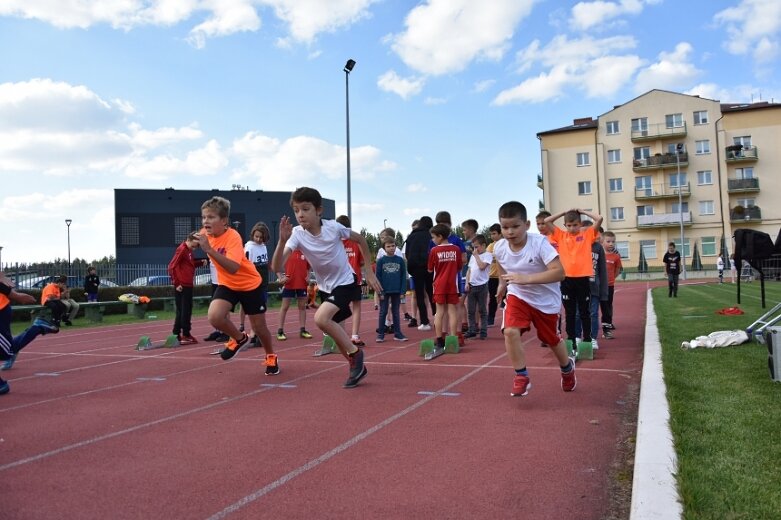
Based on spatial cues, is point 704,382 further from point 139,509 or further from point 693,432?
point 139,509

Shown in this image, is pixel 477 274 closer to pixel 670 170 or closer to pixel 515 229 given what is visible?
pixel 515 229

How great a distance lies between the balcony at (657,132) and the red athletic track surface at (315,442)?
5448 cm

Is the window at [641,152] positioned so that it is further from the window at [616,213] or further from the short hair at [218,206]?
the short hair at [218,206]

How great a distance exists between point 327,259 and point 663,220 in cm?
5700

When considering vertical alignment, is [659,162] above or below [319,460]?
above

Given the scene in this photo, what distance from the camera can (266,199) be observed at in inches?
2368

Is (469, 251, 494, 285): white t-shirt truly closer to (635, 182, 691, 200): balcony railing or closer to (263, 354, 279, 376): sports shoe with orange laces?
(263, 354, 279, 376): sports shoe with orange laces

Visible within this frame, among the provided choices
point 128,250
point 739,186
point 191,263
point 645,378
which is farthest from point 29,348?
point 739,186

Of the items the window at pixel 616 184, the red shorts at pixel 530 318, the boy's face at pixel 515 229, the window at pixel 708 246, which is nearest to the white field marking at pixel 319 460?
the red shorts at pixel 530 318

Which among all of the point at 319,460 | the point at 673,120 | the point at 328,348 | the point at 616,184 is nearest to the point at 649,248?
the point at 616,184

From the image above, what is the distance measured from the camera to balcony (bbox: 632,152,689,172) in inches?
2192

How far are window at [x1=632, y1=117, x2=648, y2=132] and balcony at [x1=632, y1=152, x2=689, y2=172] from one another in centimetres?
282

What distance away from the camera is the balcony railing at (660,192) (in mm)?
56406

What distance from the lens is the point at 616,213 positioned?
58.7 meters
